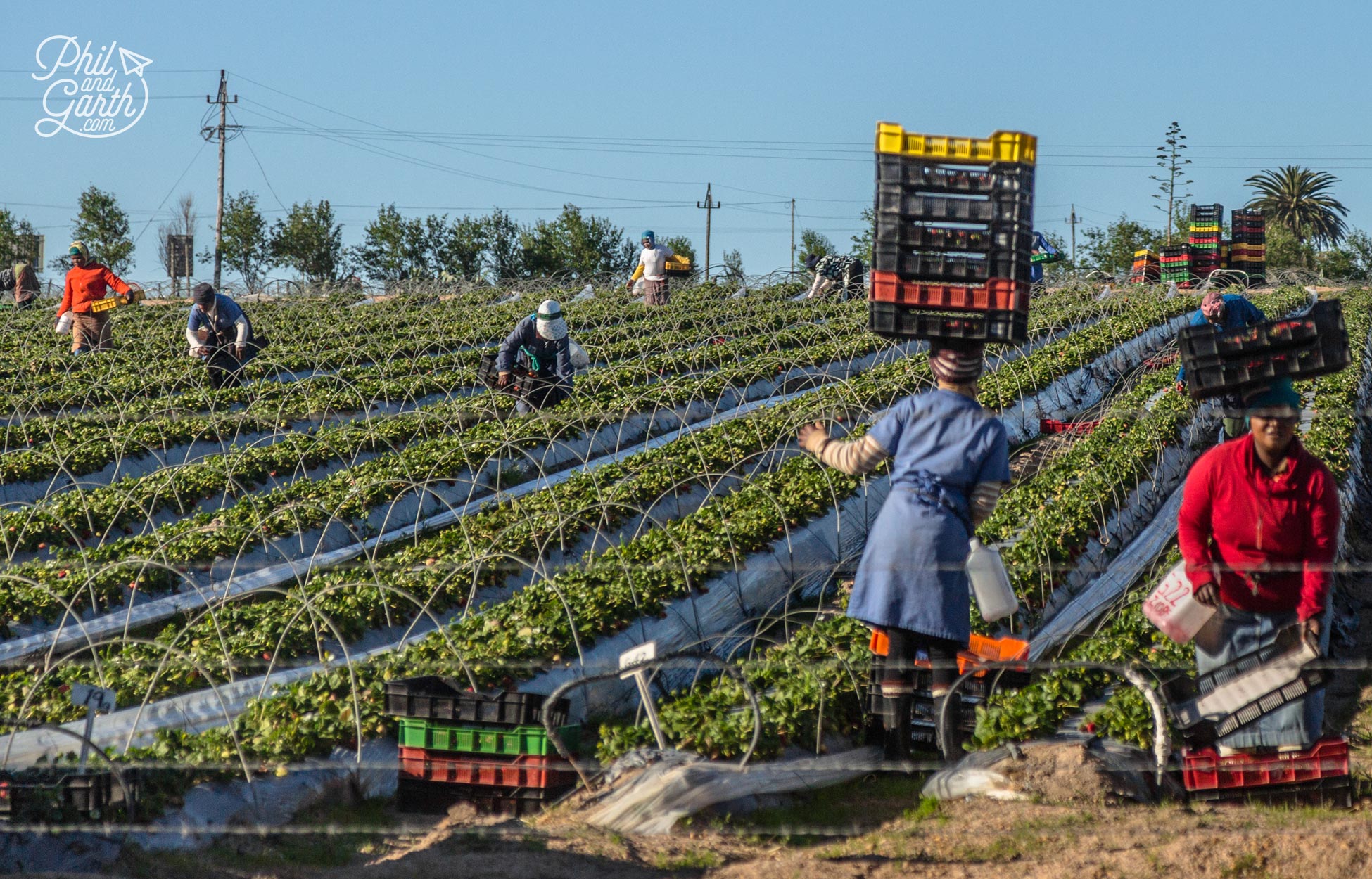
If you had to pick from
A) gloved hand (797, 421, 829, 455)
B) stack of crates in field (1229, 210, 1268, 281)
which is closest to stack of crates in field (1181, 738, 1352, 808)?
gloved hand (797, 421, 829, 455)

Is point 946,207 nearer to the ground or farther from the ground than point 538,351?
nearer to the ground

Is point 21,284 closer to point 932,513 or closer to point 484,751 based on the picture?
point 484,751

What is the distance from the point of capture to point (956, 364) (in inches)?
184

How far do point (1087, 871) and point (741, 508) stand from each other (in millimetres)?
4962

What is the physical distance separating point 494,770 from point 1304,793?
2.90 m

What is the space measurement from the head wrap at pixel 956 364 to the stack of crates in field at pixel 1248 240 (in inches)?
1122

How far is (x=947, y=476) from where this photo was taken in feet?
14.9

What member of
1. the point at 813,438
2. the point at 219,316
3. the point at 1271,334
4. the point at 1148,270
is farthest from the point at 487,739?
the point at 1148,270

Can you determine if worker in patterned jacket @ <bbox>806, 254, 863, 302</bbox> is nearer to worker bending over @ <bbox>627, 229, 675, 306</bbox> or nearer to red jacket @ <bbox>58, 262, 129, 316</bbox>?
worker bending over @ <bbox>627, 229, 675, 306</bbox>

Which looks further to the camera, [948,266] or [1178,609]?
[948,266]

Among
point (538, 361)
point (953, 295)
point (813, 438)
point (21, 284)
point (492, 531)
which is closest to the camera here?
point (813, 438)

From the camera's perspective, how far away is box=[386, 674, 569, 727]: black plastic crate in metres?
4.65

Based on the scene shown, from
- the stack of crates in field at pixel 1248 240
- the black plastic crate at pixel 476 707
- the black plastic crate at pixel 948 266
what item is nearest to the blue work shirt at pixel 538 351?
the black plastic crate at pixel 948 266

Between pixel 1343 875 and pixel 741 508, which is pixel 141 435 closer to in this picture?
pixel 741 508
